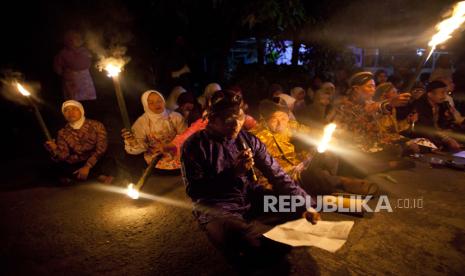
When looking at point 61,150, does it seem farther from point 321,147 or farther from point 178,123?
point 321,147

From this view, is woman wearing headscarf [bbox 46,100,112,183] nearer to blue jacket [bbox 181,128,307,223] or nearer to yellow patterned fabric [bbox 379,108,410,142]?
blue jacket [bbox 181,128,307,223]

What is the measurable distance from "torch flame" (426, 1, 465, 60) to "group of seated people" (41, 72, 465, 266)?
1157mm

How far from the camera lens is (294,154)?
14.8ft

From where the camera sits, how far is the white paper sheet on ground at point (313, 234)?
90.4 inches

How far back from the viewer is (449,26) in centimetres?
421

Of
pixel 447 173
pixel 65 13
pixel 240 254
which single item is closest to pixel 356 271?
pixel 240 254

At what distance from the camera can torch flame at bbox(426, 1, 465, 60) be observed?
407cm

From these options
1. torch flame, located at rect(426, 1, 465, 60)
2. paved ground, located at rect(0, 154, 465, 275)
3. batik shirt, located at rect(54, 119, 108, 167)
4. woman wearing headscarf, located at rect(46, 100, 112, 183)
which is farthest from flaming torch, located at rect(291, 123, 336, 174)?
batik shirt, located at rect(54, 119, 108, 167)

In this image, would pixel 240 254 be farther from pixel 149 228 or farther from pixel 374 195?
pixel 374 195

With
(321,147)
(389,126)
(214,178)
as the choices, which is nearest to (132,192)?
(214,178)

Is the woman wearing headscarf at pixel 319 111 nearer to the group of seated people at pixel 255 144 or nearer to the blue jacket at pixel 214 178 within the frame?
the group of seated people at pixel 255 144

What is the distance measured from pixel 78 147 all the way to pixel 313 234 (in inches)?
193

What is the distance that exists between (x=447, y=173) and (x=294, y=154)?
10.6 feet

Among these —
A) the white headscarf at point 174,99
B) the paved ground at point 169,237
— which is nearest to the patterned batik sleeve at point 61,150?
the paved ground at point 169,237
